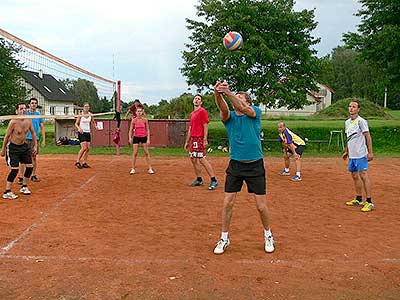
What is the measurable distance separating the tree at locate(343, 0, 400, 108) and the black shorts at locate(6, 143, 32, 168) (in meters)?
18.8

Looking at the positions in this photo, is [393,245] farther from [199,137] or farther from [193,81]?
[193,81]

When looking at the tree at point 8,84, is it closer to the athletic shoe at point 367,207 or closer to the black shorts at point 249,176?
the athletic shoe at point 367,207

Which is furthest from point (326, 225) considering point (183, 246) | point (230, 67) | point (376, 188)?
point (230, 67)

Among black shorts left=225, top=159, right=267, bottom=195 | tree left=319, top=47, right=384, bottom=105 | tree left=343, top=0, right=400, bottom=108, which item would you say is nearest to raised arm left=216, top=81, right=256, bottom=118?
black shorts left=225, top=159, right=267, bottom=195

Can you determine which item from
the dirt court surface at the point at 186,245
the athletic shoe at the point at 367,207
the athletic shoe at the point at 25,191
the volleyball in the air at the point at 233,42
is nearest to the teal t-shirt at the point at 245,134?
the volleyball in the air at the point at 233,42

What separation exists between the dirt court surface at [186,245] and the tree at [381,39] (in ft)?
48.2

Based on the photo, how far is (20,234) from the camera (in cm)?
606

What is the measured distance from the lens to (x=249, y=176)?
5289 mm

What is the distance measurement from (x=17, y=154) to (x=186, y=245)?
4.48 metres

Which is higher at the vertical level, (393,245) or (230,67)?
(230,67)

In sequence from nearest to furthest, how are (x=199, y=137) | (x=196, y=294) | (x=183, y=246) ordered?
1. (x=196, y=294)
2. (x=183, y=246)
3. (x=199, y=137)

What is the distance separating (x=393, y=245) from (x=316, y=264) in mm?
1369

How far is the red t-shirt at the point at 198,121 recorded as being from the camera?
9.46 meters

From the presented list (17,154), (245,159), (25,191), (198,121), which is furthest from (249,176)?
(25,191)
